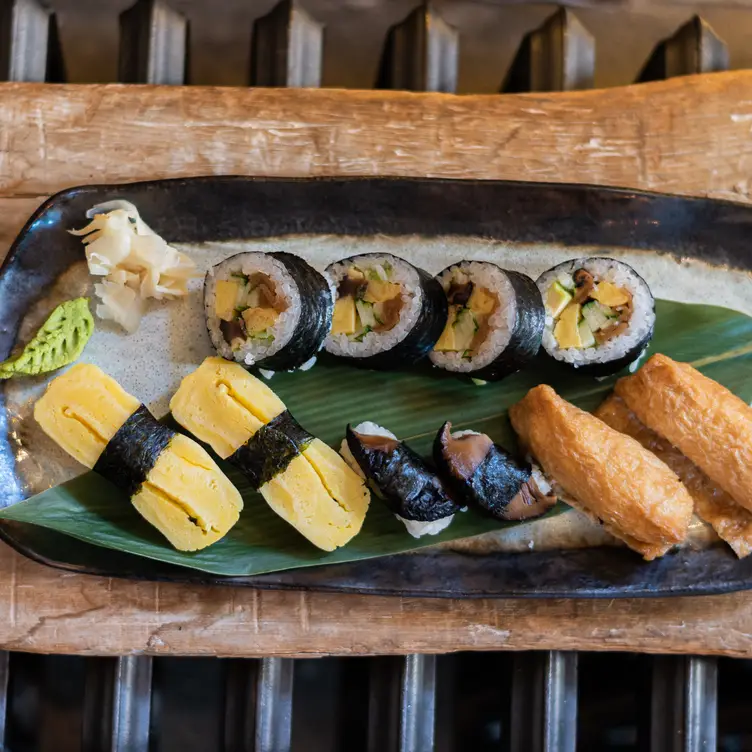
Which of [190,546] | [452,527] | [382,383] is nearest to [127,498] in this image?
[190,546]

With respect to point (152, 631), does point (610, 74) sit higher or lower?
higher

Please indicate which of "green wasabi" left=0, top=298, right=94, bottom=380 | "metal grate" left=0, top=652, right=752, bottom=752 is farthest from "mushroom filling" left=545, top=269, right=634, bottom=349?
"green wasabi" left=0, top=298, right=94, bottom=380

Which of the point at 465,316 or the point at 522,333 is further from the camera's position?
the point at 465,316

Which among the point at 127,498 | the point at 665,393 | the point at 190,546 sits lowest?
the point at 190,546

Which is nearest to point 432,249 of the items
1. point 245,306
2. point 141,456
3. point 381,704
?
point 245,306

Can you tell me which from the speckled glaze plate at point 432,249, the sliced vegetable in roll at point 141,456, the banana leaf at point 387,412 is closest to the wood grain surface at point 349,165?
the speckled glaze plate at point 432,249

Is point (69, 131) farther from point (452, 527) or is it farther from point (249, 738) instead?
point (249, 738)

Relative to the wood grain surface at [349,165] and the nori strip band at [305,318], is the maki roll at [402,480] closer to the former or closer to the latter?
the nori strip band at [305,318]

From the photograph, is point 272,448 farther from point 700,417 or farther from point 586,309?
point 700,417
